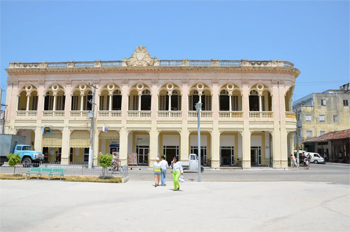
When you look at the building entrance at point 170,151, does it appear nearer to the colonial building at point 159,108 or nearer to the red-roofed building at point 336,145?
the colonial building at point 159,108

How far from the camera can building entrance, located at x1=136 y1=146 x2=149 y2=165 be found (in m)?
33.7

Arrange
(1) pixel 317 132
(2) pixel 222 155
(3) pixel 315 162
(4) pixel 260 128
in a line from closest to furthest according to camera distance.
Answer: (4) pixel 260 128 → (2) pixel 222 155 → (3) pixel 315 162 → (1) pixel 317 132

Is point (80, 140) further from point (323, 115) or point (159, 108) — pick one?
point (323, 115)

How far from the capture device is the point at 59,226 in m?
7.34

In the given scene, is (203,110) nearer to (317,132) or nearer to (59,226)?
(59,226)

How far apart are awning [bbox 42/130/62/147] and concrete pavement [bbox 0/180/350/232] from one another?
19866 mm

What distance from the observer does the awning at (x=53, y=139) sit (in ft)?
106

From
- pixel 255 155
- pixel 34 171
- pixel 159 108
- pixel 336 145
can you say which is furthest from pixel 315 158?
pixel 34 171

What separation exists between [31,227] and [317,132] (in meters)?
57.2

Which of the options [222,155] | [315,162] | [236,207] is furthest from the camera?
[315,162]

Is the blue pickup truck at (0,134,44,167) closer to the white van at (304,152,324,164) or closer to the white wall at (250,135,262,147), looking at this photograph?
the white wall at (250,135,262,147)

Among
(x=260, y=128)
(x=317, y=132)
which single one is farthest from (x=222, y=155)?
(x=317, y=132)

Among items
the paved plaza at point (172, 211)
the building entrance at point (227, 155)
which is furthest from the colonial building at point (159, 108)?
the paved plaza at point (172, 211)

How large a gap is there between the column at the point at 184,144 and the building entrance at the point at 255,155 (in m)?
7.94
